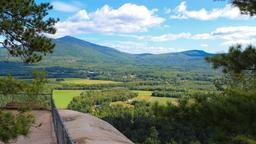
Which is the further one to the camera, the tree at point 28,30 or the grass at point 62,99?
the grass at point 62,99

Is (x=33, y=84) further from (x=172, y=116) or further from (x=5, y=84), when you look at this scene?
(x=172, y=116)

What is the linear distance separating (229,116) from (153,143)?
170 feet

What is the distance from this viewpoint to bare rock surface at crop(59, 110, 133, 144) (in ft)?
Answer: 43.0

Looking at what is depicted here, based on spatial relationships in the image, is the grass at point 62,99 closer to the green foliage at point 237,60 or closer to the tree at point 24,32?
the tree at point 24,32

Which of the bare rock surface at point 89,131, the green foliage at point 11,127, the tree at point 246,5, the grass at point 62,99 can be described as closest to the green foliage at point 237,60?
the tree at point 246,5

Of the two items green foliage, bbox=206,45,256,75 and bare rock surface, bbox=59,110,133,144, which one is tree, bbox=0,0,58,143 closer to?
bare rock surface, bbox=59,110,133,144

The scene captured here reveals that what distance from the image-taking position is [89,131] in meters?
14.5

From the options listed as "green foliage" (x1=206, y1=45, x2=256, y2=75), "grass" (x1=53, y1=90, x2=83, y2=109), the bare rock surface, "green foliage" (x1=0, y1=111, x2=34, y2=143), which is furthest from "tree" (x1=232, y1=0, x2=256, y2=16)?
"grass" (x1=53, y1=90, x2=83, y2=109)

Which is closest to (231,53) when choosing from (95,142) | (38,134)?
(95,142)

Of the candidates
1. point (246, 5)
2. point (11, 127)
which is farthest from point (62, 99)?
point (246, 5)

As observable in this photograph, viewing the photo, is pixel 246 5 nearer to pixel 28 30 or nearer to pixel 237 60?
pixel 237 60

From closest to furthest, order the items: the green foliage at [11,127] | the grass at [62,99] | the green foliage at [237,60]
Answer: the green foliage at [237,60] < the green foliage at [11,127] < the grass at [62,99]

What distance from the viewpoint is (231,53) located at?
11.3m

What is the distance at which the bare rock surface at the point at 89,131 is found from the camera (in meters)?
13.1
